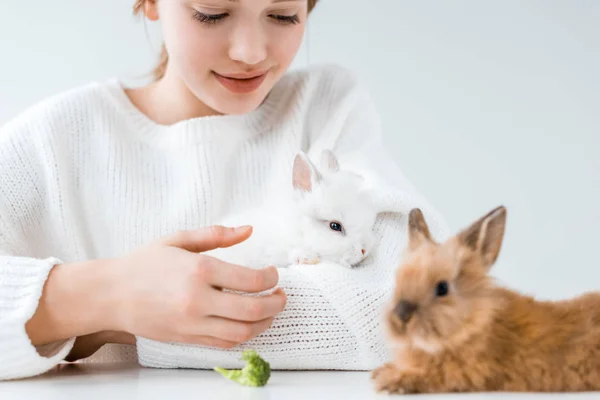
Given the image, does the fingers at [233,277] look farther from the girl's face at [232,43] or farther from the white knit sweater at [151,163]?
the girl's face at [232,43]

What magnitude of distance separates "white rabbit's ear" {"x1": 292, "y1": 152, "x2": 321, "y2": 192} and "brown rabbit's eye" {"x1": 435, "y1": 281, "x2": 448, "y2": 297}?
534 millimetres

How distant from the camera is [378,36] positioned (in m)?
2.55

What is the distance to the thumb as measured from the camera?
111 centimetres

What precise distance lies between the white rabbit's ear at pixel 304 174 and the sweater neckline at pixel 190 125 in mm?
419

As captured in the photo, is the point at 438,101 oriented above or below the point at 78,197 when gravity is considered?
above

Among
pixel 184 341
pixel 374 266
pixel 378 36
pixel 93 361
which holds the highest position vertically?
pixel 378 36

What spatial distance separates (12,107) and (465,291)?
6.05ft

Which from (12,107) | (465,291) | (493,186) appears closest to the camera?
(465,291)

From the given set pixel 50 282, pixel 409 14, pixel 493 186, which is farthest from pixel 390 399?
pixel 409 14

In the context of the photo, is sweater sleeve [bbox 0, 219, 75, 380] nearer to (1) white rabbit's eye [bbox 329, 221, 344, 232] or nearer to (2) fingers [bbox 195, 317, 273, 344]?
(2) fingers [bbox 195, 317, 273, 344]

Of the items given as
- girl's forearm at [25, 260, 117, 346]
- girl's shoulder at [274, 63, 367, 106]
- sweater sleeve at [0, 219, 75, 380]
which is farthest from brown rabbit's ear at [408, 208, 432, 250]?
girl's shoulder at [274, 63, 367, 106]

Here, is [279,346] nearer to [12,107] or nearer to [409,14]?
[12,107]

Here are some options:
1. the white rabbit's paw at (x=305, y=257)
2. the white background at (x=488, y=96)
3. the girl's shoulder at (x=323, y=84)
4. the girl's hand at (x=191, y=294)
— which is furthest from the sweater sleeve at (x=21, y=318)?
the white background at (x=488, y=96)

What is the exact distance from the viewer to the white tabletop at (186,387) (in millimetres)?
914
